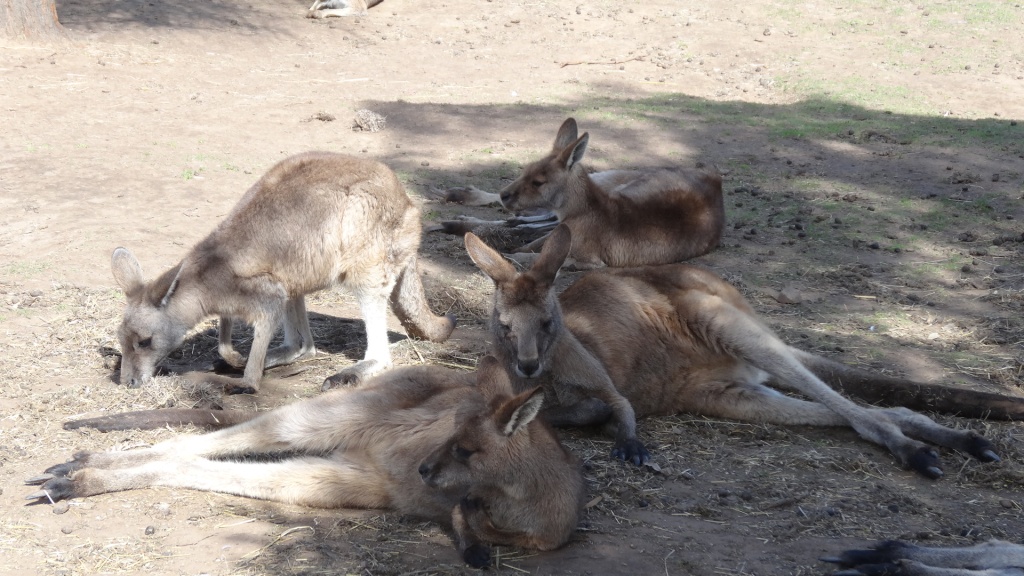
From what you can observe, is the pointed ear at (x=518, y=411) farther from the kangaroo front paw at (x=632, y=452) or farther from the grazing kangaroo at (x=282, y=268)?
the grazing kangaroo at (x=282, y=268)

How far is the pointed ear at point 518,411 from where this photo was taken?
365 centimetres

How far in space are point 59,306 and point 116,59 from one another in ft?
22.6

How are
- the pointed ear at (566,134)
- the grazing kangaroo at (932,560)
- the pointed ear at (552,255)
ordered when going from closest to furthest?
the grazing kangaroo at (932,560)
the pointed ear at (552,255)
the pointed ear at (566,134)

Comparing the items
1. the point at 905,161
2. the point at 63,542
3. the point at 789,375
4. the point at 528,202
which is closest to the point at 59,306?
the point at 63,542

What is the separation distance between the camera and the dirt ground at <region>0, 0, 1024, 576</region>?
4.06m

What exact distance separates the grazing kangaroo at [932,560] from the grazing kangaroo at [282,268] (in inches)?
118

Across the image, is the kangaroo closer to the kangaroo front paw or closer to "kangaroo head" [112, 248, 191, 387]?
"kangaroo head" [112, 248, 191, 387]

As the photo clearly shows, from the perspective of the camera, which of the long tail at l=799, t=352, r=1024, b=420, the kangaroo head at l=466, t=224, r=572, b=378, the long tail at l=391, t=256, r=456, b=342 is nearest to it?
the kangaroo head at l=466, t=224, r=572, b=378

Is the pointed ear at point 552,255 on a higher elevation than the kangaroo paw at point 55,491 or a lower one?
higher

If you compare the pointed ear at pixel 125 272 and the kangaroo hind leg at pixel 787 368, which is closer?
the kangaroo hind leg at pixel 787 368

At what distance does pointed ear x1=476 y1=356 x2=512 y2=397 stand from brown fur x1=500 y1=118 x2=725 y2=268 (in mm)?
4271

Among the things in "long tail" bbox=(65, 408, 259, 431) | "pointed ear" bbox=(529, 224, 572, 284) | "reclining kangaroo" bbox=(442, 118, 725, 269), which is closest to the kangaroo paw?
"long tail" bbox=(65, 408, 259, 431)

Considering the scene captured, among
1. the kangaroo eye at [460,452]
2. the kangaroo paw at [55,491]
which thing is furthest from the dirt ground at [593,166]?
the kangaroo eye at [460,452]

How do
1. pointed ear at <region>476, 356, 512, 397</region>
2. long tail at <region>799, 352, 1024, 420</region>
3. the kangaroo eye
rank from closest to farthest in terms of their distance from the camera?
the kangaroo eye < pointed ear at <region>476, 356, 512, 397</region> < long tail at <region>799, 352, 1024, 420</region>
